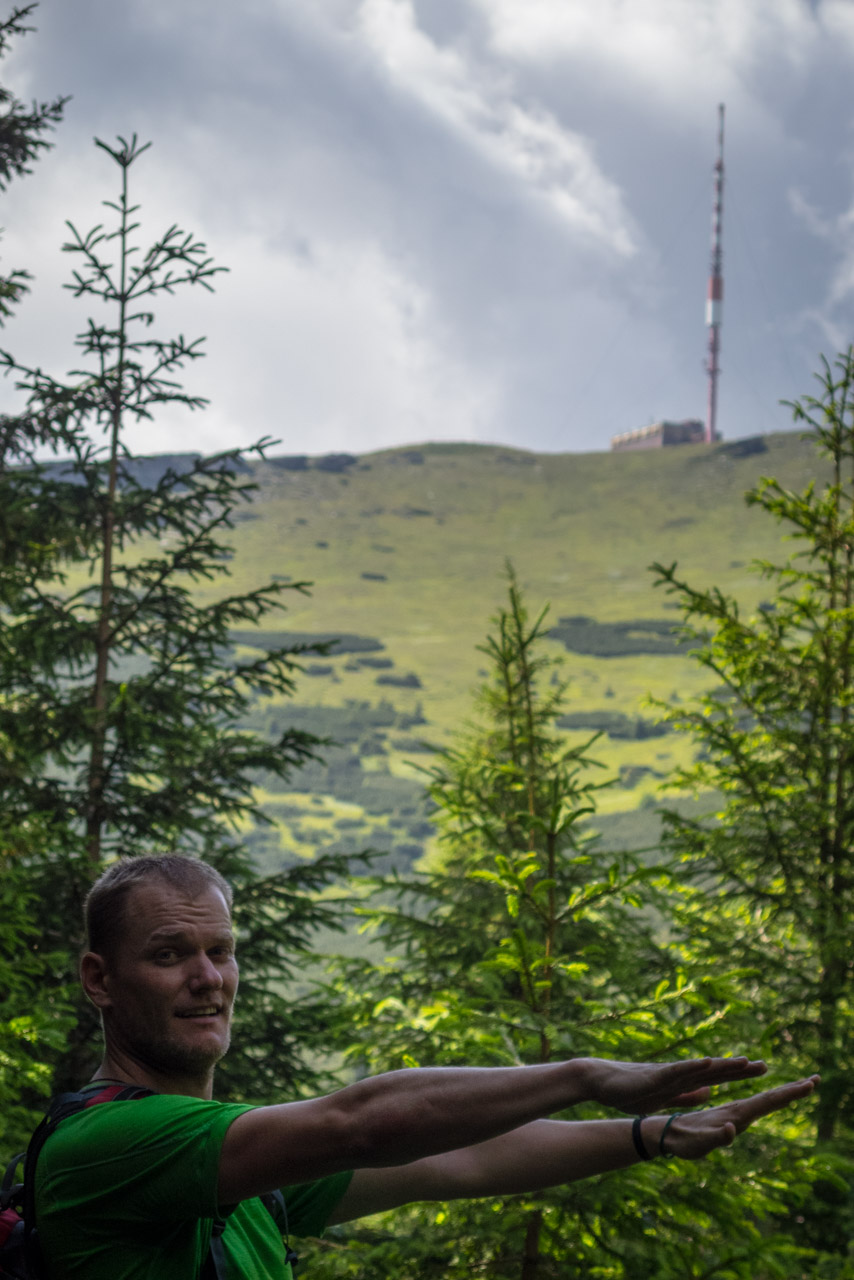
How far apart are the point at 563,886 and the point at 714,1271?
4.83 metres

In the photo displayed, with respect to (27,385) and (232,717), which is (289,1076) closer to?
(232,717)

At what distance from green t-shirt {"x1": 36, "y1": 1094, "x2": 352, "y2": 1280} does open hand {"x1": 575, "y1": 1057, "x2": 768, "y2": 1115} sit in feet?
1.52

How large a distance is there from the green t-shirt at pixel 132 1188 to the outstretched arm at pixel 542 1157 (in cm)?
43

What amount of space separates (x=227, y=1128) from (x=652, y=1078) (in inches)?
21.8

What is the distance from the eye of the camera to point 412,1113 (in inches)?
51.8

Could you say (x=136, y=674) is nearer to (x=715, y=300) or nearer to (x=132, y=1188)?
(x=132, y=1188)

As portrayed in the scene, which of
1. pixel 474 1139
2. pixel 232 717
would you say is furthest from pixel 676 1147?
pixel 232 717

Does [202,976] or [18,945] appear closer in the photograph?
[202,976]

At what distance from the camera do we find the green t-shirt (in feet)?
4.61

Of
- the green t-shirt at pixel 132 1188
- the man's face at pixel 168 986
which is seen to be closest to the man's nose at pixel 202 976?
the man's face at pixel 168 986

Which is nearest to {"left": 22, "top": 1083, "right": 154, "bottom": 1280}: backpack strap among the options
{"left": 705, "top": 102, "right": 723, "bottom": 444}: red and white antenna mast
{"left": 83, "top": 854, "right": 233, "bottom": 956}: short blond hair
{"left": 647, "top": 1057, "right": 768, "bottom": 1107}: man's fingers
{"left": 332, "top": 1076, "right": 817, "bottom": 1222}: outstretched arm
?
{"left": 83, "top": 854, "right": 233, "bottom": 956}: short blond hair

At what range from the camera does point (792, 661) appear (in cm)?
974

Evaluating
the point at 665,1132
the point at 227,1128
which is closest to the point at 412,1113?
the point at 227,1128

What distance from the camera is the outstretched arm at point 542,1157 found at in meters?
1.53
